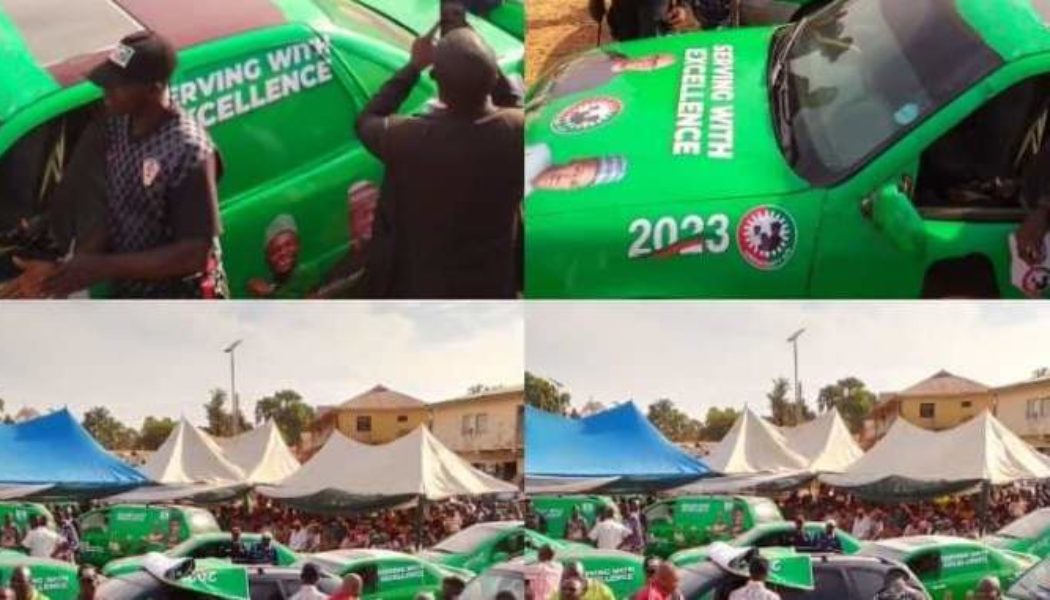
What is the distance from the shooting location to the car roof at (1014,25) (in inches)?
129

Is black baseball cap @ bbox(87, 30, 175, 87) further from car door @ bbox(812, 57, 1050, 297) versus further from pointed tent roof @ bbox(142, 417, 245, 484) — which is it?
car door @ bbox(812, 57, 1050, 297)

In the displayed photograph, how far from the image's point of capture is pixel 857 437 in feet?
11.4

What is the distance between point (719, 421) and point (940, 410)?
1.76 feet

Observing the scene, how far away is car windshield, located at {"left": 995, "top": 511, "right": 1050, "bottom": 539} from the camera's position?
3498 mm

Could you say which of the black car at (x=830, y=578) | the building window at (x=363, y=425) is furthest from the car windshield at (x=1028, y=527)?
the building window at (x=363, y=425)

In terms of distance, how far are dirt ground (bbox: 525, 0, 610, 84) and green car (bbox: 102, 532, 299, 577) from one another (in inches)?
51.3

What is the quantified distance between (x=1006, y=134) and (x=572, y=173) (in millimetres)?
1006

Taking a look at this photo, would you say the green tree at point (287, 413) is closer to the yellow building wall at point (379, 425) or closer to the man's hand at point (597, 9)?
A: the yellow building wall at point (379, 425)

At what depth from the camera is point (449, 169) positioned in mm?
3342

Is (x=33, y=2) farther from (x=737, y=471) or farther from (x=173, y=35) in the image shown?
(x=737, y=471)

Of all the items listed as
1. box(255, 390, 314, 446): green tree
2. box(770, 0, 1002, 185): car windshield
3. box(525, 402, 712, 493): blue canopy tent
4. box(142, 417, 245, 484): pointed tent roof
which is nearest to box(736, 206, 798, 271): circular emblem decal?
box(770, 0, 1002, 185): car windshield

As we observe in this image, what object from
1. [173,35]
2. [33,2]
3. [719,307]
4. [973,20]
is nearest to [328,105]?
[173,35]

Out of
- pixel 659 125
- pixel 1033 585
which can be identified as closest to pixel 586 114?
pixel 659 125

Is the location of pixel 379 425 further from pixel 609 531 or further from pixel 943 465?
pixel 943 465
